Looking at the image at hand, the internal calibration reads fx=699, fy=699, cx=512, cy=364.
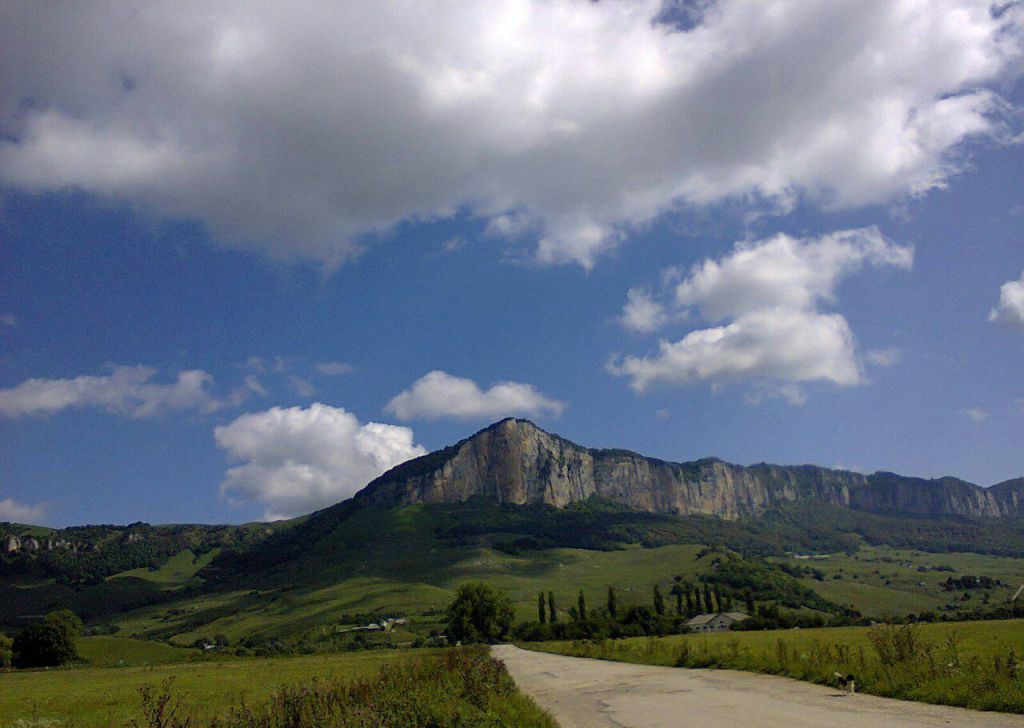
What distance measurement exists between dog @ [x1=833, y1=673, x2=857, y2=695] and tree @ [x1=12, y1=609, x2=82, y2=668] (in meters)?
127

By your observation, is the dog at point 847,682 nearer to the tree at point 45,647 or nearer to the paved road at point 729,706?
the paved road at point 729,706

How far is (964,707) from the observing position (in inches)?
743

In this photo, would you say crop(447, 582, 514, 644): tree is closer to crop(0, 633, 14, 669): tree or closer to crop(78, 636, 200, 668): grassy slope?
crop(78, 636, 200, 668): grassy slope

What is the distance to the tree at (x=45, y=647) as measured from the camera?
114m

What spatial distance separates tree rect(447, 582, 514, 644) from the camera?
444 ft

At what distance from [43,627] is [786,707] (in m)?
132

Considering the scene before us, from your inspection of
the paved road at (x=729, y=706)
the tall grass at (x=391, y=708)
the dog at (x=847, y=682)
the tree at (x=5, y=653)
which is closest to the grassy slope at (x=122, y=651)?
the tree at (x=5, y=653)

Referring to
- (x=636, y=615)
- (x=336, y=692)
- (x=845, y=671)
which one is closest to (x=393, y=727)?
(x=336, y=692)

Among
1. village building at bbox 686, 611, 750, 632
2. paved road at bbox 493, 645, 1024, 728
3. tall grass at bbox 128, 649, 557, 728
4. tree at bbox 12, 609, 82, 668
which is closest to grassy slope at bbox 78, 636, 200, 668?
tree at bbox 12, 609, 82, 668

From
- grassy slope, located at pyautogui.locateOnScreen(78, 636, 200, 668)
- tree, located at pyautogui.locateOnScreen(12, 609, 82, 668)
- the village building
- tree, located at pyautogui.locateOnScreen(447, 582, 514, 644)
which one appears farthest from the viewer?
the village building

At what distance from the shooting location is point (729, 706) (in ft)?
72.3

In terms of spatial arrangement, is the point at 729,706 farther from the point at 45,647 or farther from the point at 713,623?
the point at 713,623

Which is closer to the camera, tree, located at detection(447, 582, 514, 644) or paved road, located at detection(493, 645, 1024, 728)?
paved road, located at detection(493, 645, 1024, 728)

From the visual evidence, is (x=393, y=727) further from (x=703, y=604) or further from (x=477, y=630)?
(x=703, y=604)
